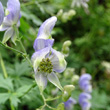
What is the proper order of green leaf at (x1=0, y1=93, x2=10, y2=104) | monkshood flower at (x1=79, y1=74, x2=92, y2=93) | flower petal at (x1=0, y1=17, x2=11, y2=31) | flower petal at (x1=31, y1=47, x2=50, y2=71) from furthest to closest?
monkshood flower at (x1=79, y1=74, x2=92, y2=93), green leaf at (x1=0, y1=93, x2=10, y2=104), flower petal at (x1=0, y1=17, x2=11, y2=31), flower petal at (x1=31, y1=47, x2=50, y2=71)

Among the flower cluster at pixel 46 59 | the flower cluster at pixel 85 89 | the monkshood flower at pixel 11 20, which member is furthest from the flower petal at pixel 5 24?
the flower cluster at pixel 85 89

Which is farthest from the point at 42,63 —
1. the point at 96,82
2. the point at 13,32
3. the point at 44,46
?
the point at 96,82

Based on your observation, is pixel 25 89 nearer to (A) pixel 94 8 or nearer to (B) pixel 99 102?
(B) pixel 99 102

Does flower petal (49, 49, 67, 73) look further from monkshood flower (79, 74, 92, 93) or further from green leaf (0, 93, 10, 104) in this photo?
monkshood flower (79, 74, 92, 93)

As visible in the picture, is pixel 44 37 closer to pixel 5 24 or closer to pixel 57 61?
pixel 57 61

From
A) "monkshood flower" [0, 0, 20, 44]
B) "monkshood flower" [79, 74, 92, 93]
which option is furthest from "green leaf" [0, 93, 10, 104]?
"monkshood flower" [79, 74, 92, 93]

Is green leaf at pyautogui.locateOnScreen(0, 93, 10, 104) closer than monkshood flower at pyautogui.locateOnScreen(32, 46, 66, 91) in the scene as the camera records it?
No

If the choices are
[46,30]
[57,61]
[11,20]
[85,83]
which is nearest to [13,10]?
[11,20]
